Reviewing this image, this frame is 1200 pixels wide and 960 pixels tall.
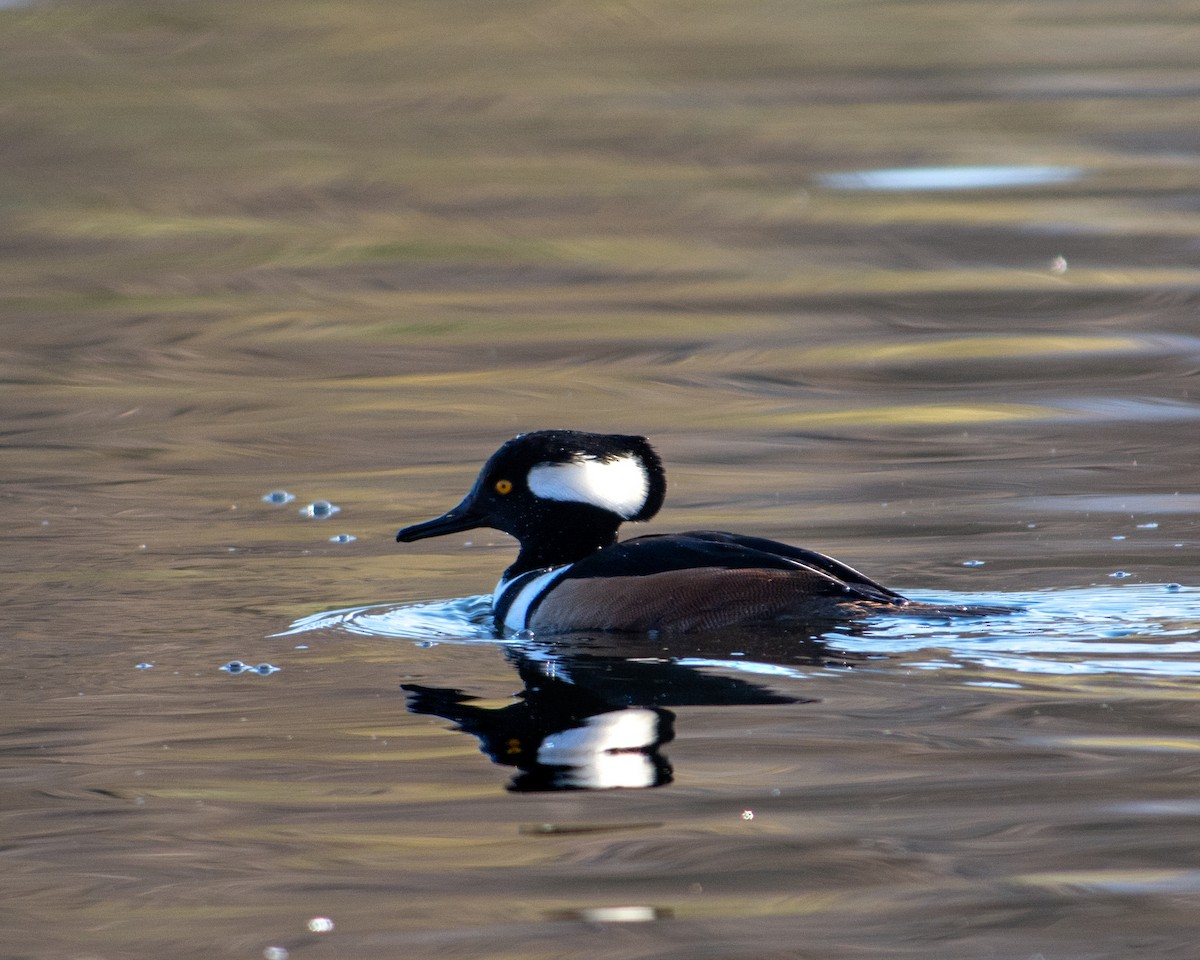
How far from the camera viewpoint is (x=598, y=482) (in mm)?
7723

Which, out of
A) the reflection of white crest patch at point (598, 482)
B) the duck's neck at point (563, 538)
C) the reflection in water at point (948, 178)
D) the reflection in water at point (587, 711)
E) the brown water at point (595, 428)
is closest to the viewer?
the brown water at point (595, 428)

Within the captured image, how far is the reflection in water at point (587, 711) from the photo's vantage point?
5695mm

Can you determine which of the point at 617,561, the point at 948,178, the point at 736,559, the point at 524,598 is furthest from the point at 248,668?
Answer: the point at 948,178

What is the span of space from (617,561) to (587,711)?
1128 mm

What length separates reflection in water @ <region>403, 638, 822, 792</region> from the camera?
224 inches

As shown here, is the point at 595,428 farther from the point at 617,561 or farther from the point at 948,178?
the point at 948,178

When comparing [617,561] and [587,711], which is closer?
[587,711]

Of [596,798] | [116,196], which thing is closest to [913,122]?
[116,196]

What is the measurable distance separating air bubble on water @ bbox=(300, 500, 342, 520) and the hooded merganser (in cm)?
135

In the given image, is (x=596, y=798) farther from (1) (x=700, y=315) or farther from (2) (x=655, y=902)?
(1) (x=700, y=315)

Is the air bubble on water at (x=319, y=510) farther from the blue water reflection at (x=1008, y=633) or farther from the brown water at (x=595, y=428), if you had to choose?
the blue water reflection at (x=1008, y=633)

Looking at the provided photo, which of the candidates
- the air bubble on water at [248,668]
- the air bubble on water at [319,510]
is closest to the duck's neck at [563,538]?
the air bubble on water at [248,668]

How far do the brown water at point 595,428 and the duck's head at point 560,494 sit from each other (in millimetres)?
454

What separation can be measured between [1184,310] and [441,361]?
4736 mm
